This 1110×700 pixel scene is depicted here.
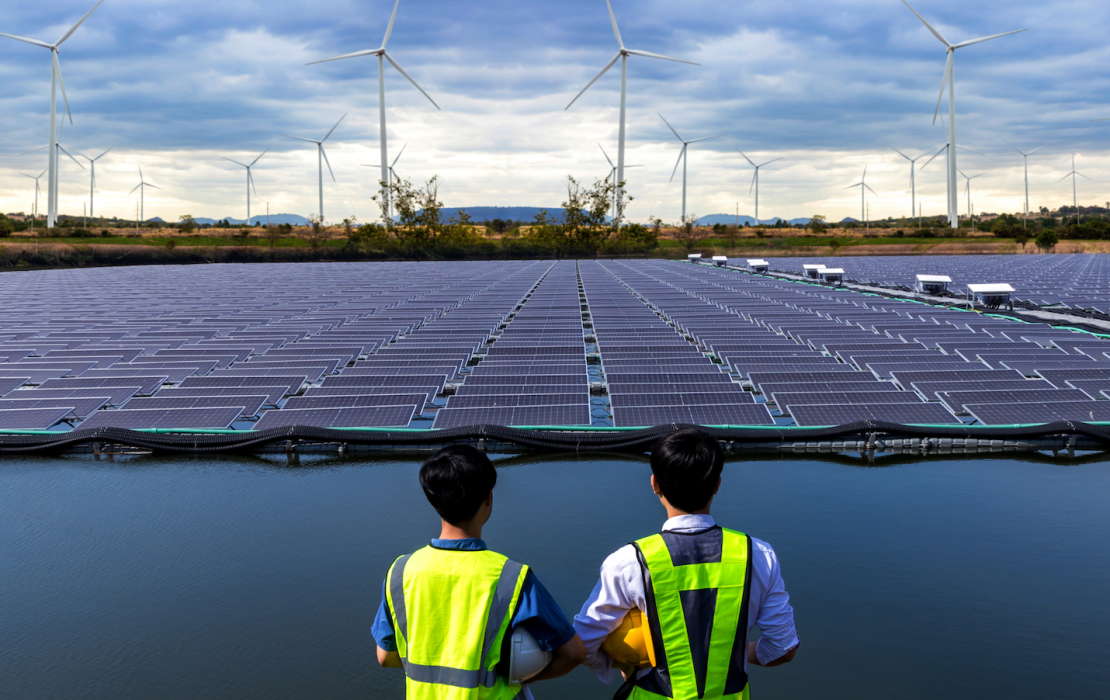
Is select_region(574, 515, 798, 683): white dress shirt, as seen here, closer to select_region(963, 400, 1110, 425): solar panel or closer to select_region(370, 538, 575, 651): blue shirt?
select_region(370, 538, 575, 651): blue shirt

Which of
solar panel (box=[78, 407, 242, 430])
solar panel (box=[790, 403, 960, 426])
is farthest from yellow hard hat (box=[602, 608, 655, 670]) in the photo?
solar panel (box=[78, 407, 242, 430])

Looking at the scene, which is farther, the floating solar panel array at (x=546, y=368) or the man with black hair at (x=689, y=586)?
the floating solar panel array at (x=546, y=368)

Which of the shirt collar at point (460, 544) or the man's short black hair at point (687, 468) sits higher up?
the man's short black hair at point (687, 468)

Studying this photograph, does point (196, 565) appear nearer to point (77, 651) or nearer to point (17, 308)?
point (77, 651)

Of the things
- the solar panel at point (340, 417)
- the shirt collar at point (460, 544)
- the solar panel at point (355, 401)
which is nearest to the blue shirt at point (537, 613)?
the shirt collar at point (460, 544)

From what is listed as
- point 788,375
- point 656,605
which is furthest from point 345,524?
point 788,375

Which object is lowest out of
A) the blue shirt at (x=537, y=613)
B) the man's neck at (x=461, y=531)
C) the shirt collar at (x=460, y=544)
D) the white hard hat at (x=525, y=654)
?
the white hard hat at (x=525, y=654)

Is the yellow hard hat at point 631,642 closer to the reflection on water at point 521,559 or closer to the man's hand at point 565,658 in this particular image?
the man's hand at point 565,658
